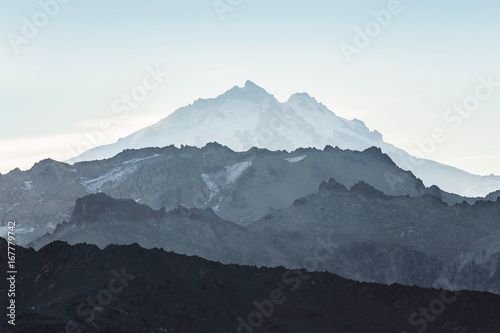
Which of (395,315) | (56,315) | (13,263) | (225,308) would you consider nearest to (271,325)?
(225,308)

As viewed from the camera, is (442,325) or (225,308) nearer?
(442,325)

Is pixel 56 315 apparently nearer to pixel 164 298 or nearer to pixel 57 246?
pixel 164 298

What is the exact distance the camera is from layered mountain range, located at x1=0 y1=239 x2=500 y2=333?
14012 centimetres

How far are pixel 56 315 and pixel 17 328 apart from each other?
686 cm

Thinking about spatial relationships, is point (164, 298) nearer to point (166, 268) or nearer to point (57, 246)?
point (166, 268)

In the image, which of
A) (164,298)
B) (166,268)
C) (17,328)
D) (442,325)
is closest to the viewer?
(17,328)

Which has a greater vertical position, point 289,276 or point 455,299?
point 289,276

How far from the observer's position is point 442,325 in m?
140

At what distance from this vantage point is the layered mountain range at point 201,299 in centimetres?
14012

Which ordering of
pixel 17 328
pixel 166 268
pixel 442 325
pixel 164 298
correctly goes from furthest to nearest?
pixel 166 268 < pixel 164 298 < pixel 442 325 < pixel 17 328

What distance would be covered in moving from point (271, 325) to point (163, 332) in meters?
15.4

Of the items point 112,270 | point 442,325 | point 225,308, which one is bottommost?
point 442,325

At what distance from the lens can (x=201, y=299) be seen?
154 meters

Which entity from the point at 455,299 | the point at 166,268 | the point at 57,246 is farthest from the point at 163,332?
the point at 455,299
